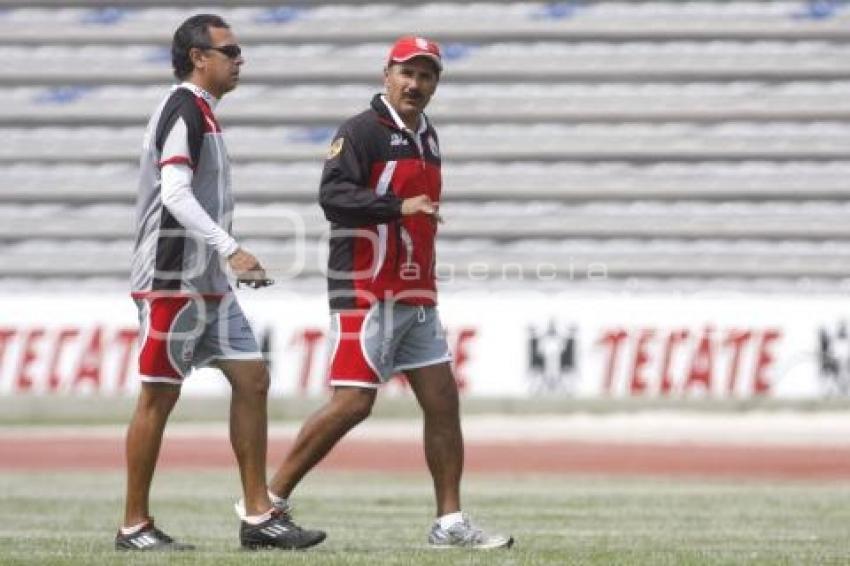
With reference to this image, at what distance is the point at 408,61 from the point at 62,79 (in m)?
16.7

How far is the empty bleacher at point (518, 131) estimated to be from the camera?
21.5 meters

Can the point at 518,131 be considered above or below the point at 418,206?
below

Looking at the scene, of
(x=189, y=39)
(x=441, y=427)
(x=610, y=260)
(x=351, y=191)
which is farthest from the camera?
(x=610, y=260)

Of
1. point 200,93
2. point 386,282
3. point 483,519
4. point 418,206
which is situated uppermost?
point 200,93

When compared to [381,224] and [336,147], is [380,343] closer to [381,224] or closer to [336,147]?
[381,224]

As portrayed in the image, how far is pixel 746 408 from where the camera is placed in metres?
18.9

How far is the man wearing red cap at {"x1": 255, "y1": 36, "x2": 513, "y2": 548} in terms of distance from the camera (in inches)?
283

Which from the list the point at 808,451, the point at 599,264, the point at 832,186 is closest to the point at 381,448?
the point at 808,451

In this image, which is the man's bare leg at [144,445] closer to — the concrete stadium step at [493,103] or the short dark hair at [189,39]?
the short dark hair at [189,39]

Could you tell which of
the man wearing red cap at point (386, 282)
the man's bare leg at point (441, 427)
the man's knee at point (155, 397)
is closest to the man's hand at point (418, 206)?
the man wearing red cap at point (386, 282)

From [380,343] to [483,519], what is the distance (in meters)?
2.28

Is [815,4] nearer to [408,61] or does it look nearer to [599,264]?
[599,264]

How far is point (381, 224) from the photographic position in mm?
7129

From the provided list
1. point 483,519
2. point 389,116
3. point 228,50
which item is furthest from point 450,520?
point 483,519
